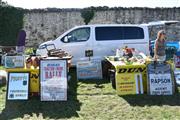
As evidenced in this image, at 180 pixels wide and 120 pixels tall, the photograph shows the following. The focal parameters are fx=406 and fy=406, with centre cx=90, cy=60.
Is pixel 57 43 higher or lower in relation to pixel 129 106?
higher

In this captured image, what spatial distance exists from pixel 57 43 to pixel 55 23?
8.67m

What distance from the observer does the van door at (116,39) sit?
14.8 metres

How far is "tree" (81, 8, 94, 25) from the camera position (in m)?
23.4

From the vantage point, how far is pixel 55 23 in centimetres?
2352

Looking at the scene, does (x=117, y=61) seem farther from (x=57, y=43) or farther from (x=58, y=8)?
(x=58, y=8)

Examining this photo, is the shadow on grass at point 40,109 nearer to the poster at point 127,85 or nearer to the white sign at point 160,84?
the poster at point 127,85

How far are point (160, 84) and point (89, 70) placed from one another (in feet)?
11.3

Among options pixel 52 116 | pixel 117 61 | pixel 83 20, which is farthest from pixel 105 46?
pixel 83 20

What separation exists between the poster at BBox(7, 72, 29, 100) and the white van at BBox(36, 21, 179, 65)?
15.4 ft

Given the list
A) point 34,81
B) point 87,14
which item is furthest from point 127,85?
point 87,14

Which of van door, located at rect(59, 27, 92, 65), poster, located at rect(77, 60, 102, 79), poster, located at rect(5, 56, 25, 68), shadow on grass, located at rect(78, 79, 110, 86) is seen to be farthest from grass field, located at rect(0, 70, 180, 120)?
van door, located at rect(59, 27, 92, 65)

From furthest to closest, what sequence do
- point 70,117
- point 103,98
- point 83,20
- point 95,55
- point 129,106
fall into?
point 83,20 → point 95,55 → point 103,98 → point 129,106 → point 70,117

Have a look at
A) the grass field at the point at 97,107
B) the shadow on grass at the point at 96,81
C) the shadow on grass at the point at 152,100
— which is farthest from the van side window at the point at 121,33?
the shadow on grass at the point at 152,100

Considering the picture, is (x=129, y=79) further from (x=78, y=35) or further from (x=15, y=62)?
(x=78, y=35)
